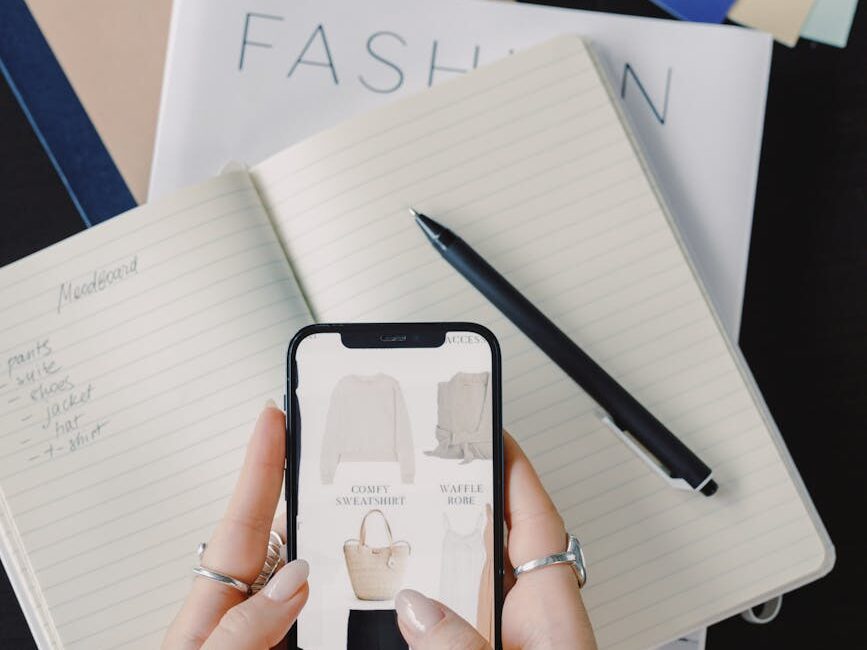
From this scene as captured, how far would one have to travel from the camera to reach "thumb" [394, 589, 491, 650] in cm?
36

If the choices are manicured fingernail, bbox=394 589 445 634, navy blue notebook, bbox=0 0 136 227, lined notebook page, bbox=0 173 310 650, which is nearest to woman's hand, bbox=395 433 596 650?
manicured fingernail, bbox=394 589 445 634

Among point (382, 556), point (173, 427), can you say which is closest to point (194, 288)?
point (173, 427)

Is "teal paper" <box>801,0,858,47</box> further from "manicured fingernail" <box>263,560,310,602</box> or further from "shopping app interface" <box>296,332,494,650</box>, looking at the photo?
"manicured fingernail" <box>263,560,310,602</box>

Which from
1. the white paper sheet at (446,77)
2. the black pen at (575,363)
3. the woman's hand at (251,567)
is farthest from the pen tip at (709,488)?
the woman's hand at (251,567)

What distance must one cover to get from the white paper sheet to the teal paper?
4cm

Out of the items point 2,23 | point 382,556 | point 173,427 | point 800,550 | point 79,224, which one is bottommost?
point 800,550

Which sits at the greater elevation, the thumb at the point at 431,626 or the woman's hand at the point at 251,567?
the woman's hand at the point at 251,567

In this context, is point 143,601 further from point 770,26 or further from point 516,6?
point 770,26

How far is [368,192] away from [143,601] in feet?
0.89

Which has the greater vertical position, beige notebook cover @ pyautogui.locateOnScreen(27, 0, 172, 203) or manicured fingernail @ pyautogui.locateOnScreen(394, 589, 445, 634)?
beige notebook cover @ pyautogui.locateOnScreen(27, 0, 172, 203)

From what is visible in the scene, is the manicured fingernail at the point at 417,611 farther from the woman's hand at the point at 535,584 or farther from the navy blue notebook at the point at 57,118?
the navy blue notebook at the point at 57,118

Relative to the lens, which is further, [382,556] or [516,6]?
[516,6]

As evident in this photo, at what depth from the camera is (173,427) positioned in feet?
1.49

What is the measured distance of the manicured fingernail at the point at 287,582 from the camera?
0.37m
